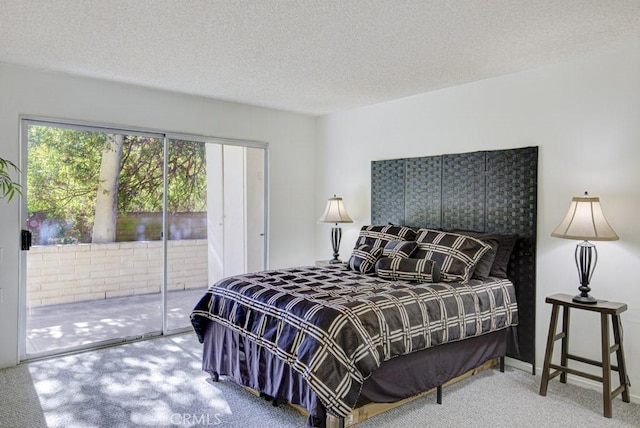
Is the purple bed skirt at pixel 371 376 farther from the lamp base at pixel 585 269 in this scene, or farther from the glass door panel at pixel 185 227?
the glass door panel at pixel 185 227

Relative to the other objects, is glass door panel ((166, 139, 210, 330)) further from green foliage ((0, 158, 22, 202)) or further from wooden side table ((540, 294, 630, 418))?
wooden side table ((540, 294, 630, 418))

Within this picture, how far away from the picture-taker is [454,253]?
131 inches

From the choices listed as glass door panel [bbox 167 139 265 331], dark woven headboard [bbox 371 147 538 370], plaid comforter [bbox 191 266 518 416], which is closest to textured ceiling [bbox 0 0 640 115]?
dark woven headboard [bbox 371 147 538 370]

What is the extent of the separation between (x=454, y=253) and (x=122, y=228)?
3011 mm

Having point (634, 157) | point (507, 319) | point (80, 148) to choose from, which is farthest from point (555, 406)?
point (80, 148)

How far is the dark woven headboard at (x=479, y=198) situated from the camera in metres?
3.45

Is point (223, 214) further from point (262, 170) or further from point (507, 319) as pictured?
point (507, 319)

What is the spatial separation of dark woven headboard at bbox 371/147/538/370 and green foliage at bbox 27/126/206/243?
79.6 inches

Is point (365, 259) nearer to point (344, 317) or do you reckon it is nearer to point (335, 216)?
point (335, 216)

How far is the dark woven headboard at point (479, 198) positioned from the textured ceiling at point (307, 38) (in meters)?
0.74

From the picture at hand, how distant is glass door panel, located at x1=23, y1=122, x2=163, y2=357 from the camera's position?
12.2 feet

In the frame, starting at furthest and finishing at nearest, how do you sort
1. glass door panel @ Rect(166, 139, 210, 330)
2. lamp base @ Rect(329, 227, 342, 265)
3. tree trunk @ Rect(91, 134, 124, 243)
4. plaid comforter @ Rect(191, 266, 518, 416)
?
lamp base @ Rect(329, 227, 342, 265) → glass door panel @ Rect(166, 139, 210, 330) → tree trunk @ Rect(91, 134, 124, 243) → plaid comforter @ Rect(191, 266, 518, 416)

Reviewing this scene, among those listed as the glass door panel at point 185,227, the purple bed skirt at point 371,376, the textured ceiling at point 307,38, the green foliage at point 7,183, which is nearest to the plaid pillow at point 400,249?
the purple bed skirt at point 371,376

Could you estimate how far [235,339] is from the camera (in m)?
2.97
